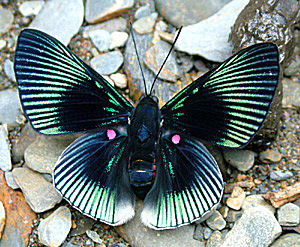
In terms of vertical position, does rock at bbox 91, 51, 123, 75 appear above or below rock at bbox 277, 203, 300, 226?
above

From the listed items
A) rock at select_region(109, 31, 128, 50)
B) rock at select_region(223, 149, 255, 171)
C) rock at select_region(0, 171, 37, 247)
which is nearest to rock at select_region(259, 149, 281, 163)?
rock at select_region(223, 149, 255, 171)

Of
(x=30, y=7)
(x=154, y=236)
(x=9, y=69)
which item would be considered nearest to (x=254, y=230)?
(x=154, y=236)

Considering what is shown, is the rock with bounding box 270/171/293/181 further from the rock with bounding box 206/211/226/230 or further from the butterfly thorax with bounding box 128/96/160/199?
the butterfly thorax with bounding box 128/96/160/199

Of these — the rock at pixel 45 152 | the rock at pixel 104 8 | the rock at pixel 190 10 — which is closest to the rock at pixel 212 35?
the rock at pixel 190 10

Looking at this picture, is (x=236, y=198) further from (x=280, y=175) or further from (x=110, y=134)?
(x=110, y=134)

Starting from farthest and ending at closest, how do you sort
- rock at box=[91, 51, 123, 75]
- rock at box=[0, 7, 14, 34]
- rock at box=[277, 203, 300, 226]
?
rock at box=[0, 7, 14, 34]
rock at box=[91, 51, 123, 75]
rock at box=[277, 203, 300, 226]

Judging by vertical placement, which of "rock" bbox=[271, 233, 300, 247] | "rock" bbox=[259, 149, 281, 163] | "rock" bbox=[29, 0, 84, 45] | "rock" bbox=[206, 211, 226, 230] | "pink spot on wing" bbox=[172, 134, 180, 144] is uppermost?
"rock" bbox=[29, 0, 84, 45]

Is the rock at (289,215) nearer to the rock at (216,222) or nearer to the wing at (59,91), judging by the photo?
the rock at (216,222)
